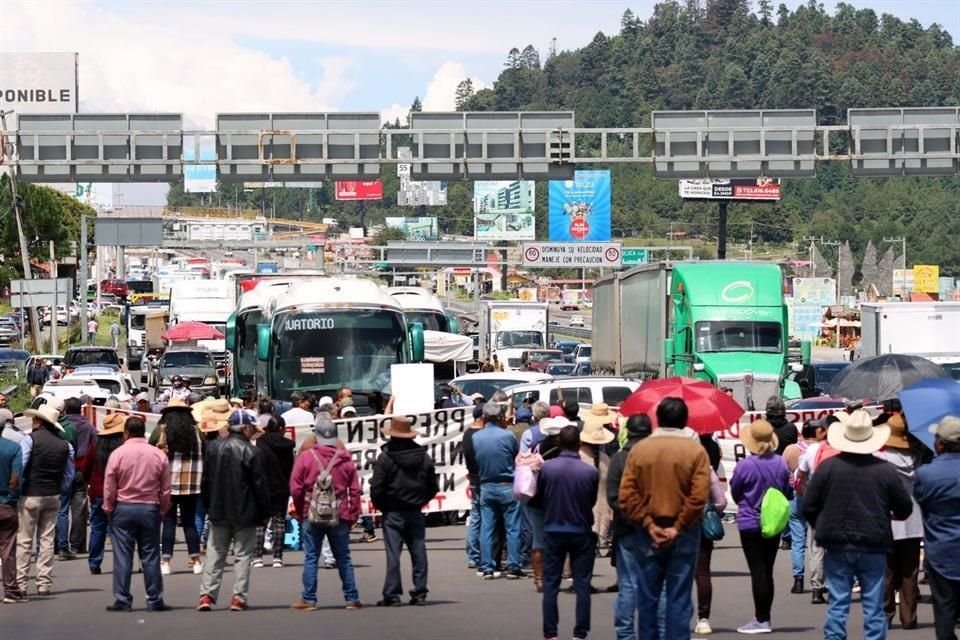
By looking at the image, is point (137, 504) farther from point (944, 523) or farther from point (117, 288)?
point (117, 288)

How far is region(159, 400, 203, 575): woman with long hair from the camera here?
16.0m

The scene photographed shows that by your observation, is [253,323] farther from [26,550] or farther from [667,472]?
[667,472]

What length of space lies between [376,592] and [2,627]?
12.3 ft

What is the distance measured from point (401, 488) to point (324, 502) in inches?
26.1

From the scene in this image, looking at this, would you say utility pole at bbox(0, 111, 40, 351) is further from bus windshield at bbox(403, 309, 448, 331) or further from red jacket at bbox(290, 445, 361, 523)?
red jacket at bbox(290, 445, 361, 523)

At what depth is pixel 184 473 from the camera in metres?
16.6

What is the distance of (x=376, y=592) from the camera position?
16.4m

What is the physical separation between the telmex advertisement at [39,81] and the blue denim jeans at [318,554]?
12569 cm

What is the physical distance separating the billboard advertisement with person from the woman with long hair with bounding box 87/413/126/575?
283ft

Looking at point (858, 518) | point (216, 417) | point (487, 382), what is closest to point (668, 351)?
point (487, 382)

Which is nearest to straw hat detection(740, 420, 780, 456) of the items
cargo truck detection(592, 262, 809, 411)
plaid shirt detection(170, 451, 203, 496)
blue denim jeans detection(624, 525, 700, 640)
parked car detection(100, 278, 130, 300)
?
blue denim jeans detection(624, 525, 700, 640)

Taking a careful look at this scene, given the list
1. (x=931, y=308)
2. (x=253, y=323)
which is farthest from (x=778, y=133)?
(x=253, y=323)

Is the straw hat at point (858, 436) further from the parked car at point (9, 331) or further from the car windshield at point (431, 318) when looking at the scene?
the parked car at point (9, 331)

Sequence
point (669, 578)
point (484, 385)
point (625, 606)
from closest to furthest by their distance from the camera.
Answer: point (669, 578)
point (625, 606)
point (484, 385)
